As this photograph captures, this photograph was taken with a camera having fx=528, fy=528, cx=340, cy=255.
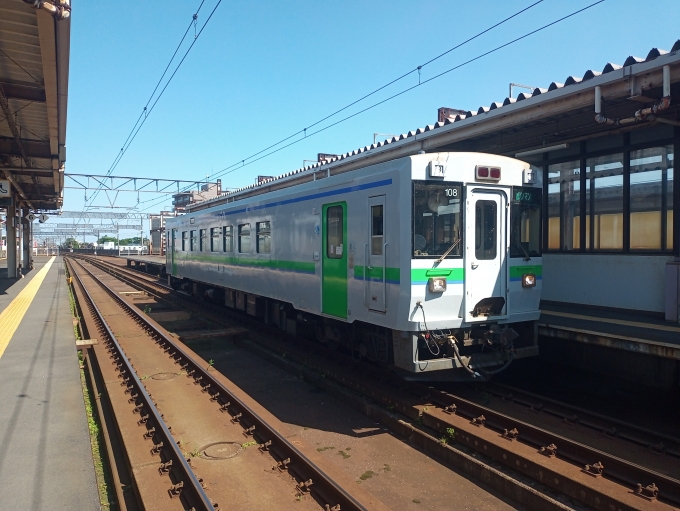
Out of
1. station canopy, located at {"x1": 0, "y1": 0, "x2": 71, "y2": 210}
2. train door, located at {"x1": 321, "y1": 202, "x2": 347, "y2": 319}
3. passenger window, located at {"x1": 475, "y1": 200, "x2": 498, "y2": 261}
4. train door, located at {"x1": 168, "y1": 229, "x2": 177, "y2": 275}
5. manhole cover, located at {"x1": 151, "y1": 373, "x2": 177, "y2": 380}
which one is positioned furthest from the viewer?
train door, located at {"x1": 168, "y1": 229, "x2": 177, "y2": 275}

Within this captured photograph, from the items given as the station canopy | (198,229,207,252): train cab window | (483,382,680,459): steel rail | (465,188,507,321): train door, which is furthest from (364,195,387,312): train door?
(198,229,207,252): train cab window

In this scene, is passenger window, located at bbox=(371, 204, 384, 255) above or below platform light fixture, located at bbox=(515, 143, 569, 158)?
below

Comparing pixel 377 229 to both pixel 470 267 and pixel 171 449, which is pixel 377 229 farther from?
pixel 171 449

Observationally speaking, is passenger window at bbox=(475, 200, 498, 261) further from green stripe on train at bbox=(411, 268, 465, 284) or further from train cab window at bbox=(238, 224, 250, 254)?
train cab window at bbox=(238, 224, 250, 254)

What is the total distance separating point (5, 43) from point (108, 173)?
846 inches

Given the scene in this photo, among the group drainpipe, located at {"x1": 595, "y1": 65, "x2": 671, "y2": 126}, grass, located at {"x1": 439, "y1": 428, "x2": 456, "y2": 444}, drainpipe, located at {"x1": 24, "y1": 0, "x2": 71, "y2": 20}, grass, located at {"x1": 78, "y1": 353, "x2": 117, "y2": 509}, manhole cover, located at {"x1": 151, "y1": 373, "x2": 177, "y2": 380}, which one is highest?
drainpipe, located at {"x1": 24, "y1": 0, "x2": 71, "y2": 20}

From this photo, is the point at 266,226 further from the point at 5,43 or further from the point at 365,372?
the point at 5,43

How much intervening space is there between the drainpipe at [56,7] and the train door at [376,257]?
4.56 meters

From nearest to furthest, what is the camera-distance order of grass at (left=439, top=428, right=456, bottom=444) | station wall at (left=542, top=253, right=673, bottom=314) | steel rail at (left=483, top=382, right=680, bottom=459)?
steel rail at (left=483, top=382, right=680, bottom=459), grass at (left=439, top=428, right=456, bottom=444), station wall at (left=542, top=253, right=673, bottom=314)

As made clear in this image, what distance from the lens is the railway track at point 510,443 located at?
4.38 metres

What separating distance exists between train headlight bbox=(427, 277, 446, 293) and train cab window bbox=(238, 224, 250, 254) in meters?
6.22

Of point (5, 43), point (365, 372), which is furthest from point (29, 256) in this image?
point (365, 372)

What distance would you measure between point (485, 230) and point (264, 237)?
17.3 ft

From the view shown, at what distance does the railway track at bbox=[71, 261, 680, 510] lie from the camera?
4379 millimetres
